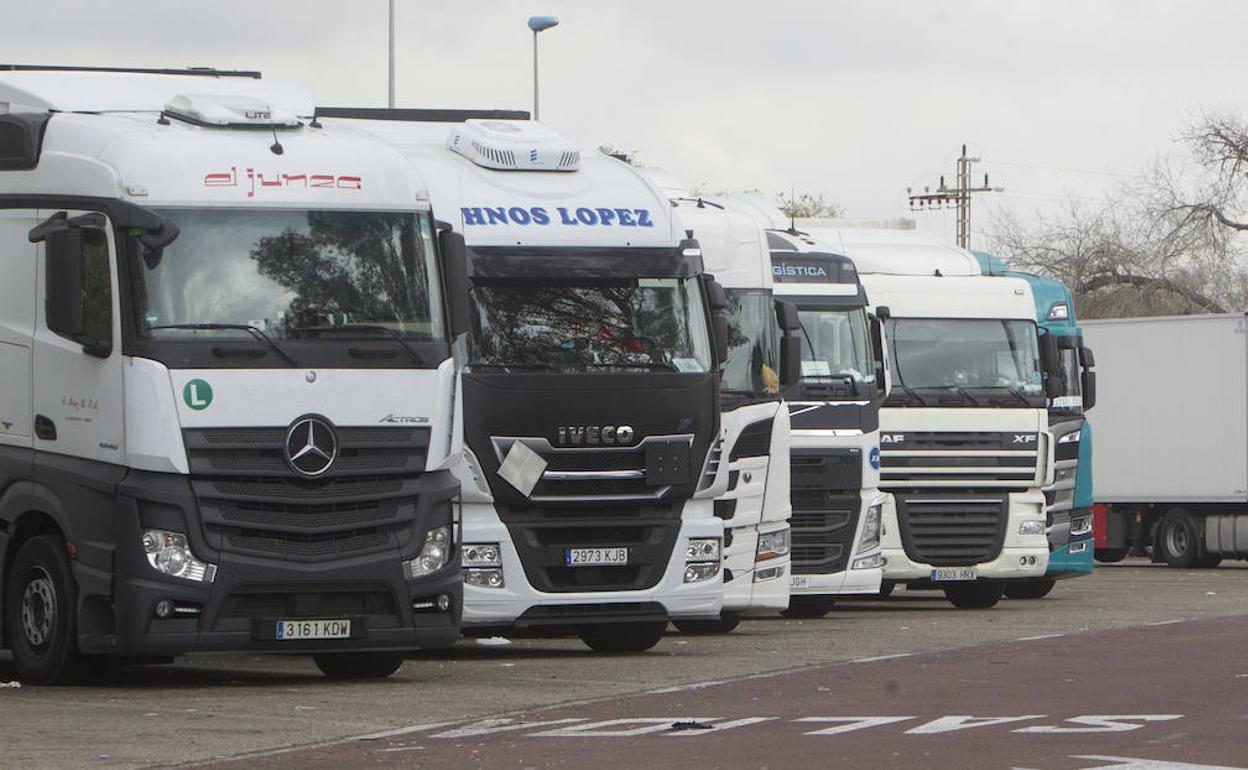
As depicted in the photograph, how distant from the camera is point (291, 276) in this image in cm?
1532

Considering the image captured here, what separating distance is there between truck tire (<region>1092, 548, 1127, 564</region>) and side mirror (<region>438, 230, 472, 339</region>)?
24.4 metres

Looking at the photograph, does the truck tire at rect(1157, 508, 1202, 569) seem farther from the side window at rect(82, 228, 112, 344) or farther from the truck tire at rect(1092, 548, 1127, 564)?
the side window at rect(82, 228, 112, 344)

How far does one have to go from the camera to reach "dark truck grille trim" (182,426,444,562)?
1502cm

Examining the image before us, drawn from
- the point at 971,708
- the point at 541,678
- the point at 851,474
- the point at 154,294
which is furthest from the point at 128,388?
the point at 851,474

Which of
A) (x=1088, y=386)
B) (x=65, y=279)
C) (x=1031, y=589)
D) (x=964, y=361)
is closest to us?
(x=65, y=279)

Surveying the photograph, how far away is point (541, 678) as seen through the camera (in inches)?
655

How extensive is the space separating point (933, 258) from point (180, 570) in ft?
43.7

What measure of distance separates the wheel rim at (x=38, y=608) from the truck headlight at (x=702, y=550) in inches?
183

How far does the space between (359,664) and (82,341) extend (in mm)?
3084

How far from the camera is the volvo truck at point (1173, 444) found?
37.0 meters

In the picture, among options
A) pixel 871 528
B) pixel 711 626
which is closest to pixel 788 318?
pixel 711 626

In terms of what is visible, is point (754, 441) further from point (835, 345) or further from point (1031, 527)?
point (1031, 527)

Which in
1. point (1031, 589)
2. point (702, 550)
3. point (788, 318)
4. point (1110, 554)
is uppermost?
point (788, 318)

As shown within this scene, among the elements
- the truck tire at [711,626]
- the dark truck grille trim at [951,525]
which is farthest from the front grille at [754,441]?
the dark truck grille trim at [951,525]
